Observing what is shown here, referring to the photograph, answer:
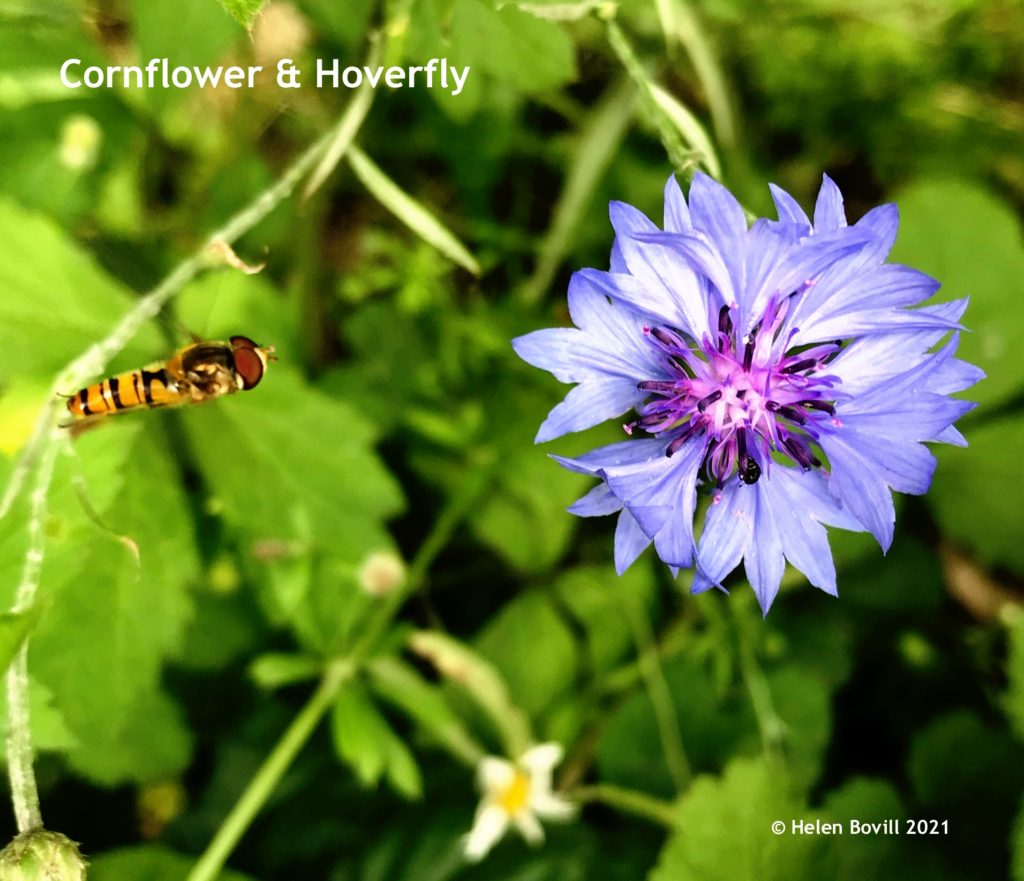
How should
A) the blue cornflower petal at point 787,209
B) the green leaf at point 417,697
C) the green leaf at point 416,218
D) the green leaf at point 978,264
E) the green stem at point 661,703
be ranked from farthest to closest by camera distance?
the green leaf at point 978,264, the green stem at point 661,703, the green leaf at point 417,697, the green leaf at point 416,218, the blue cornflower petal at point 787,209

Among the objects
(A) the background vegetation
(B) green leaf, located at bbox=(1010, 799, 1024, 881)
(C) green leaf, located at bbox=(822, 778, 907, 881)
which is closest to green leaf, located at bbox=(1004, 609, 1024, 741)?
(A) the background vegetation

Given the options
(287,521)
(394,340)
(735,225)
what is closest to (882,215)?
(735,225)

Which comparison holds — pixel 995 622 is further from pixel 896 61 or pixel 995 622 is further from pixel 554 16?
pixel 554 16

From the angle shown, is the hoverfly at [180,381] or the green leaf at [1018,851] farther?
the green leaf at [1018,851]

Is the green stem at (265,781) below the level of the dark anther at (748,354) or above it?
below

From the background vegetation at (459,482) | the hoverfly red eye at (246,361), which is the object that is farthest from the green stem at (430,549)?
the hoverfly red eye at (246,361)

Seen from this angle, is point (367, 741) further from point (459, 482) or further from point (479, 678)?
point (459, 482)

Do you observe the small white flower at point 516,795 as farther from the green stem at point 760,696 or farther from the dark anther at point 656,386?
the dark anther at point 656,386
